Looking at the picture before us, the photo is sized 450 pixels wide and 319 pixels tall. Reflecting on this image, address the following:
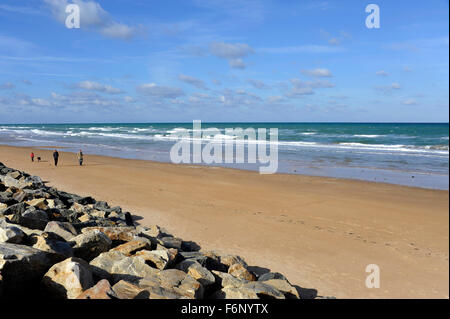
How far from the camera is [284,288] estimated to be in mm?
5312

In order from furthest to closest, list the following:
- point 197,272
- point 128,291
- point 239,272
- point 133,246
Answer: point 239,272, point 133,246, point 197,272, point 128,291

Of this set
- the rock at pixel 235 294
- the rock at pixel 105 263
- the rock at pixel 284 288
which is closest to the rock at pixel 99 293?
the rock at pixel 105 263

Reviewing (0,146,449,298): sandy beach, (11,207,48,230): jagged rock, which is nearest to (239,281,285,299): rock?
Answer: (0,146,449,298): sandy beach

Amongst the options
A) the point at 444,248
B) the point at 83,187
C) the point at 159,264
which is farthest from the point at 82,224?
the point at 83,187

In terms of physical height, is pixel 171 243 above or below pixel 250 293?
below

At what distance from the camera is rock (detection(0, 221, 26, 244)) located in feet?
14.9

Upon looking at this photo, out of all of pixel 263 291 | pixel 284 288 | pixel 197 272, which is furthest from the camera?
pixel 284 288

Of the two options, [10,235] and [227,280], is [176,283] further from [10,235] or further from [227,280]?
[10,235]

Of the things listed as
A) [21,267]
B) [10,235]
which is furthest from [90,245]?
[21,267]

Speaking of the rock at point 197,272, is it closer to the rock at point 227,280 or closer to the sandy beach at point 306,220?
the rock at point 227,280

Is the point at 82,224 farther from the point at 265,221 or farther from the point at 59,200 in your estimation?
the point at 265,221

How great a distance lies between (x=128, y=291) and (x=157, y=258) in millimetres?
1373

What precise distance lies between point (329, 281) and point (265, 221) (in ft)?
13.8
